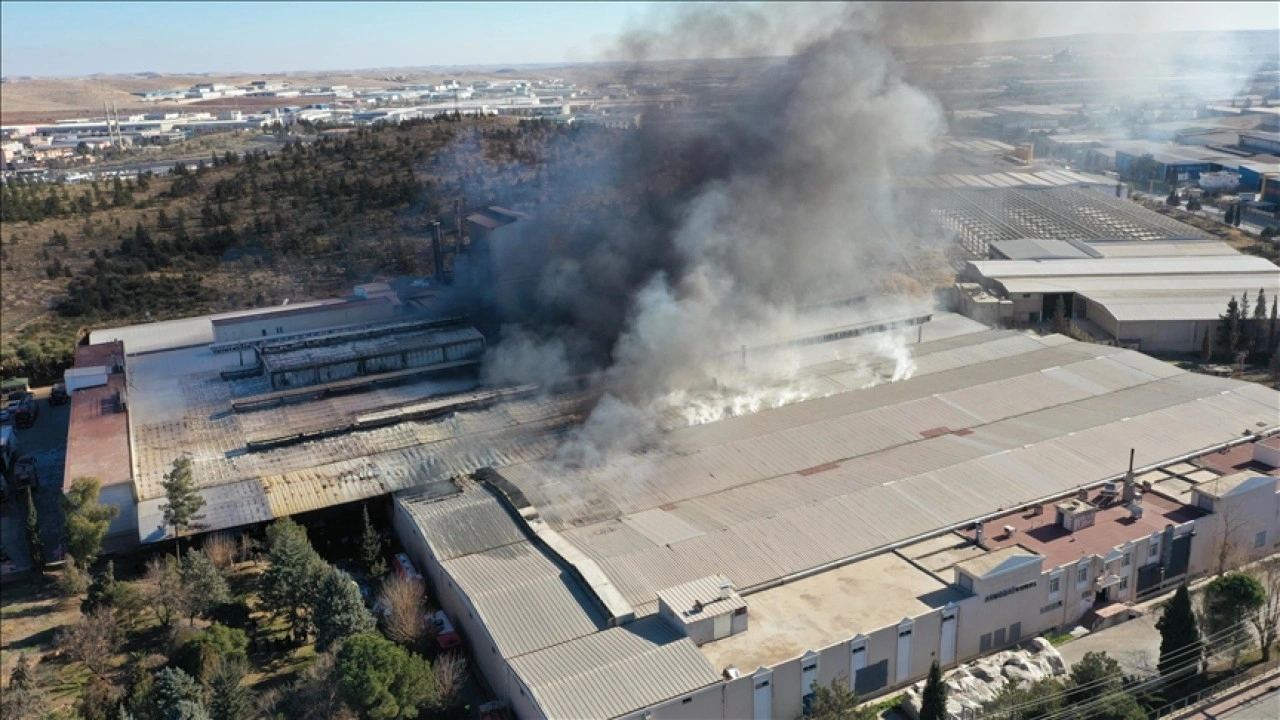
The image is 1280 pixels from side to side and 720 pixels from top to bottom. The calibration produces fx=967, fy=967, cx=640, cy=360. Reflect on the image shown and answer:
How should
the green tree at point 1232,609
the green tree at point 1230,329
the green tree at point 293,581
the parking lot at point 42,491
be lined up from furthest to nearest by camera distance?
1. the green tree at point 1230,329
2. the parking lot at point 42,491
3. the green tree at point 293,581
4. the green tree at point 1232,609

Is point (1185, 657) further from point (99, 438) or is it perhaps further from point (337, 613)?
point (99, 438)


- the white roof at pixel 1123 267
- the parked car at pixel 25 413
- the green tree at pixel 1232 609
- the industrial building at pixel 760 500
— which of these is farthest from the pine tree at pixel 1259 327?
the parked car at pixel 25 413

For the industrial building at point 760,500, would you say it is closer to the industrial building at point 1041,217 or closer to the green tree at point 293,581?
the green tree at point 293,581

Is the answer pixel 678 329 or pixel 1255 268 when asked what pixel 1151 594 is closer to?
pixel 678 329

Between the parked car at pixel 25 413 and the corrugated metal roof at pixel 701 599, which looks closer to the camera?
the corrugated metal roof at pixel 701 599

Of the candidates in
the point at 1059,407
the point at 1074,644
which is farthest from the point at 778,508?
the point at 1059,407

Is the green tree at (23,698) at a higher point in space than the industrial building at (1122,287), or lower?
lower

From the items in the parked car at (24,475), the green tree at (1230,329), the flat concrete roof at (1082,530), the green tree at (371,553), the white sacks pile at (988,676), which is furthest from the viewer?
the green tree at (1230,329)
